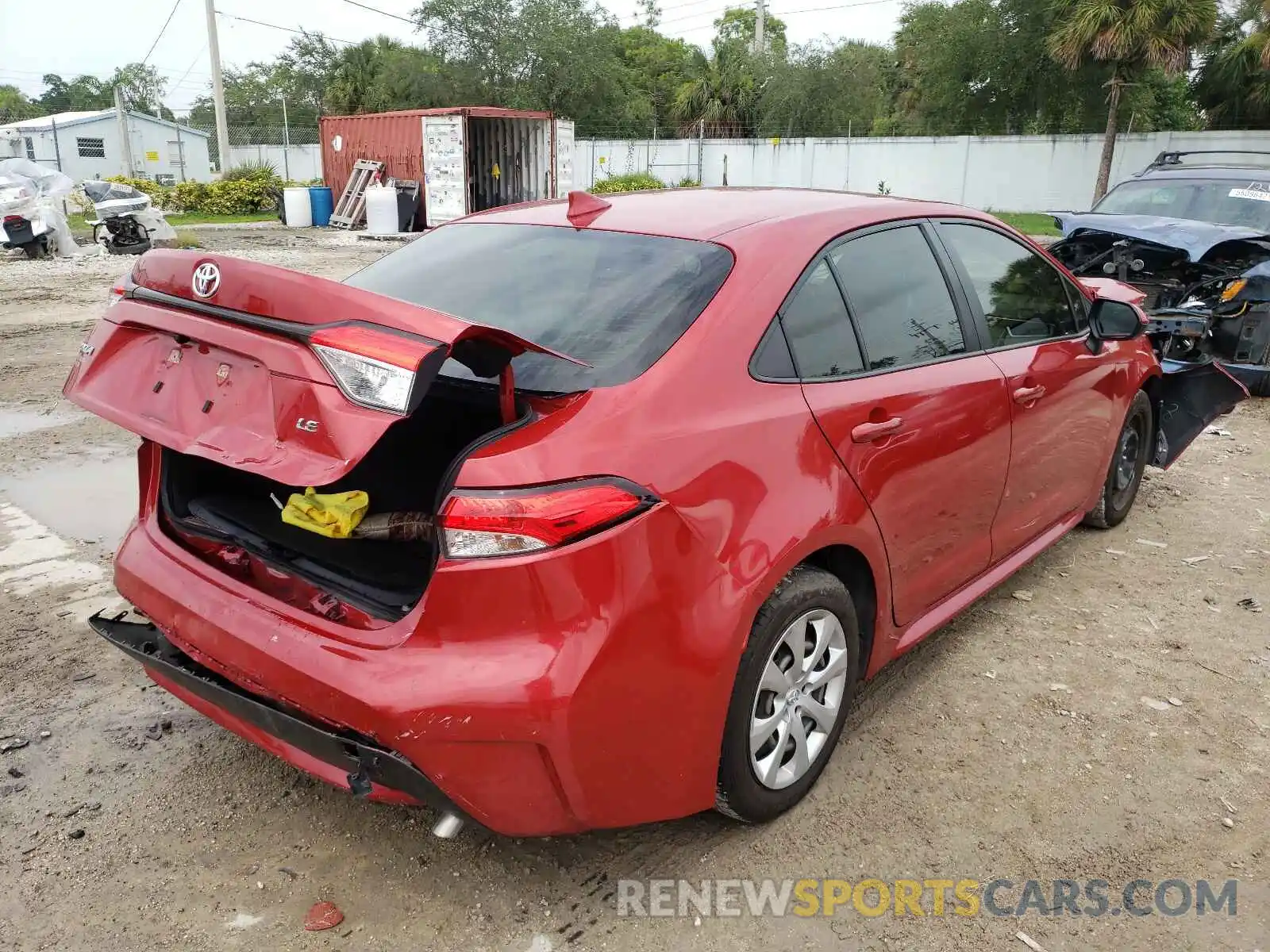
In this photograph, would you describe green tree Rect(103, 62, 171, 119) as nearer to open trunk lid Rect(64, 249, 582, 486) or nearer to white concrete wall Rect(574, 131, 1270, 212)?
white concrete wall Rect(574, 131, 1270, 212)

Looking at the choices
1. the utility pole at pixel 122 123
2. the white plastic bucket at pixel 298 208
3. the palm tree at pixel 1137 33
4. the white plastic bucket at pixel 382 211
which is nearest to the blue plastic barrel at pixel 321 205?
the white plastic bucket at pixel 298 208

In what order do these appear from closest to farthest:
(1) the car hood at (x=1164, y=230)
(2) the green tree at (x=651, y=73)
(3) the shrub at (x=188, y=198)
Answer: (1) the car hood at (x=1164, y=230)
(3) the shrub at (x=188, y=198)
(2) the green tree at (x=651, y=73)

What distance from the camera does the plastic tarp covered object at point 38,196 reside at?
1641cm

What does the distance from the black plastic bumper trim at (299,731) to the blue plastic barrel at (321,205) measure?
2497 cm

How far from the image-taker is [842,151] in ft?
111

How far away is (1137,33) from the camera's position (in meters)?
21.5

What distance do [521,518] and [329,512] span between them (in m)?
0.73

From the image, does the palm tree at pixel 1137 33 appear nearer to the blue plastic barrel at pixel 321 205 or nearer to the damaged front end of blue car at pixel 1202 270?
the damaged front end of blue car at pixel 1202 270

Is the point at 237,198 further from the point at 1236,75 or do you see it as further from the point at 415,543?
the point at 415,543

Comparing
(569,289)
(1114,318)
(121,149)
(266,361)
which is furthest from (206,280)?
(121,149)

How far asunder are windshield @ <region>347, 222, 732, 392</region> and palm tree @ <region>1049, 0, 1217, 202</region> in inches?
922

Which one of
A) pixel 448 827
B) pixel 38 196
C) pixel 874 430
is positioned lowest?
pixel 448 827

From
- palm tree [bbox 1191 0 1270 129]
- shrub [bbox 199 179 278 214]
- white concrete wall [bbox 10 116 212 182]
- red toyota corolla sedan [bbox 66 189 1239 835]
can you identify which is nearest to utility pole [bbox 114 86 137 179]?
shrub [bbox 199 179 278 214]

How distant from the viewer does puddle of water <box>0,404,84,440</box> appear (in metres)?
6.37
